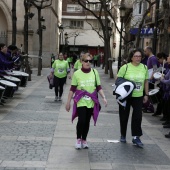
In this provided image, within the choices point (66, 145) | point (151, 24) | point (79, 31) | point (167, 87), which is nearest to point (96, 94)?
point (66, 145)

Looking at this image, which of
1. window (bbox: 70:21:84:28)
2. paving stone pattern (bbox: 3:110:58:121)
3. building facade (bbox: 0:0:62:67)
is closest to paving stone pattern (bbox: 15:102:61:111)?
paving stone pattern (bbox: 3:110:58:121)

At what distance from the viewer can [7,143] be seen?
7012mm

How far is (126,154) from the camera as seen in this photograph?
6.57m

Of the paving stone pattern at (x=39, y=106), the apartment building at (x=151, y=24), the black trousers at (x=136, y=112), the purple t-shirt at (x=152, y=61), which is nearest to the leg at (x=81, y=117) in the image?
the black trousers at (x=136, y=112)

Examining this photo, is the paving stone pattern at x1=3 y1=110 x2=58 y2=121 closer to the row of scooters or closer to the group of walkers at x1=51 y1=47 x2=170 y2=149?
the row of scooters

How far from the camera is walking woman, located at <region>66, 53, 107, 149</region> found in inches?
262

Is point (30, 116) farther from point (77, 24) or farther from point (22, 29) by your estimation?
point (77, 24)

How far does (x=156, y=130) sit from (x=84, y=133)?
2635mm

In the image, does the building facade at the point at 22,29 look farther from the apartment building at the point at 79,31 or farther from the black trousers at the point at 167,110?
the apartment building at the point at 79,31

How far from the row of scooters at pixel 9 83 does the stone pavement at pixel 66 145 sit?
1.01 m

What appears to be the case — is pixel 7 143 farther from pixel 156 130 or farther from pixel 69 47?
pixel 69 47

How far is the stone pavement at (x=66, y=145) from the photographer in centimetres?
589

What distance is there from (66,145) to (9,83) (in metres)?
5.11

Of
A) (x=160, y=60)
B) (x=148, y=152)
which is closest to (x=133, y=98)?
(x=148, y=152)
